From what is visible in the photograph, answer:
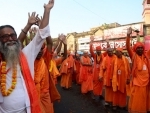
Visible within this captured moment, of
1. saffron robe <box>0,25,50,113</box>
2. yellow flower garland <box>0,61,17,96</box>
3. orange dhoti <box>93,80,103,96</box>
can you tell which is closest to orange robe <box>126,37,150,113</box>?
orange dhoti <box>93,80,103,96</box>

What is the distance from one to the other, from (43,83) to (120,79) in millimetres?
3843

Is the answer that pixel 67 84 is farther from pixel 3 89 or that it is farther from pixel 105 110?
pixel 3 89

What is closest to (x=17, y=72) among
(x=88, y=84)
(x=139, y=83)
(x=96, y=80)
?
(x=139, y=83)

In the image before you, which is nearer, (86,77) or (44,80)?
(44,80)

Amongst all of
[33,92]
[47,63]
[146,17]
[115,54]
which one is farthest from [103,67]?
[146,17]

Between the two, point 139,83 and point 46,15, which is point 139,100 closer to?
point 139,83

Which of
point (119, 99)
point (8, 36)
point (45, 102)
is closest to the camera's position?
point (8, 36)

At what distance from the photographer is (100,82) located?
31.3ft

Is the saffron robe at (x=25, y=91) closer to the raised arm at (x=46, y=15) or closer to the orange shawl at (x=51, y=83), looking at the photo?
the raised arm at (x=46, y=15)

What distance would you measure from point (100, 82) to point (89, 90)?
1.22 m

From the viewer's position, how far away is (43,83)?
4.47m

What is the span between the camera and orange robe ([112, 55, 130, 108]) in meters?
7.68

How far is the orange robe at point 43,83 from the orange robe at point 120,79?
3.54 m

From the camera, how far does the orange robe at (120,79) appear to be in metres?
7.68
